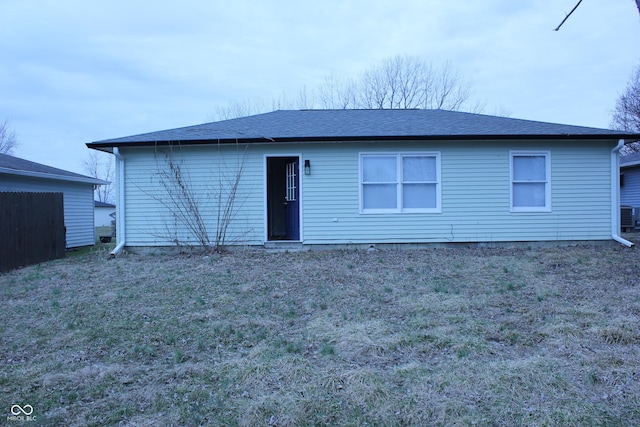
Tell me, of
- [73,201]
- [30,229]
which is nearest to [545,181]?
[30,229]

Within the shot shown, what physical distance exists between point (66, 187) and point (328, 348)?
1318cm

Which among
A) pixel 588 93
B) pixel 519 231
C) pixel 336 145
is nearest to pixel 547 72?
pixel 588 93

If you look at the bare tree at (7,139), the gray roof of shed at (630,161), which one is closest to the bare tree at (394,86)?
the gray roof of shed at (630,161)

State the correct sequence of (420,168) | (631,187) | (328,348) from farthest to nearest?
1. (631,187)
2. (420,168)
3. (328,348)

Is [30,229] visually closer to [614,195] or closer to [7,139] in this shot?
[614,195]

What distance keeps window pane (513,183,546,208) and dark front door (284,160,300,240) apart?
17.5 feet

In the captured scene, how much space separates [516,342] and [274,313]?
2.74 metres

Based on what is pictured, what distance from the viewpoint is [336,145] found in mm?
10164

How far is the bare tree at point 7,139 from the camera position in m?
39.6

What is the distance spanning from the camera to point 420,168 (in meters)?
10.3

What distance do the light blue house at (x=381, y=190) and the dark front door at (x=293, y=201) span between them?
0.20 m

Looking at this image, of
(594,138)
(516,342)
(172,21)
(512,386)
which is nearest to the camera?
(512,386)

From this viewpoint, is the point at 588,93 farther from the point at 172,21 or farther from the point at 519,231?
the point at 172,21

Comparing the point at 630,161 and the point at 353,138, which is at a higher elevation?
the point at 630,161
